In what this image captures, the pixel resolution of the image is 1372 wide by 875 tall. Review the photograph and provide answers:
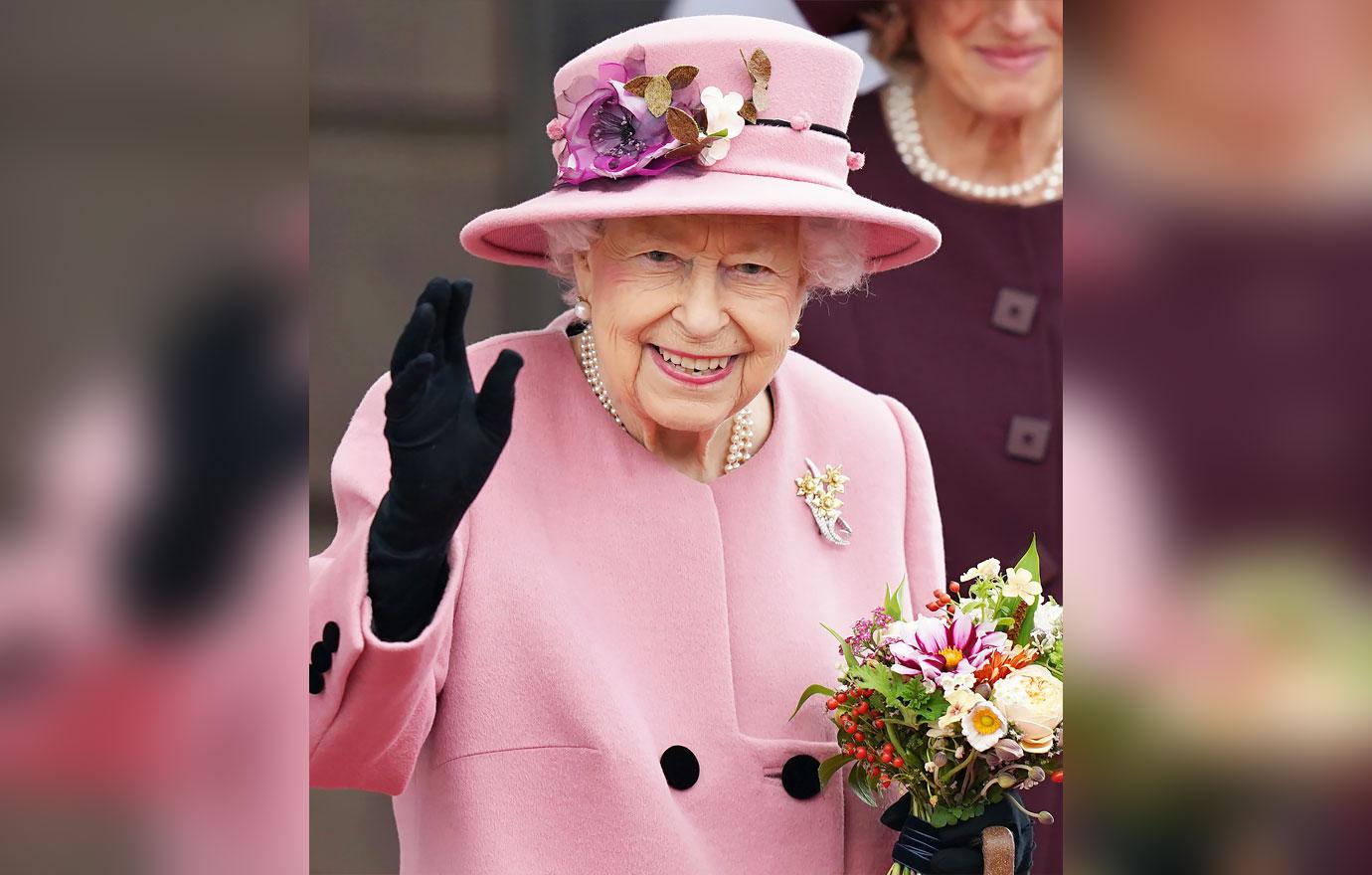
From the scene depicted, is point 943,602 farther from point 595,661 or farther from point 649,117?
point 649,117

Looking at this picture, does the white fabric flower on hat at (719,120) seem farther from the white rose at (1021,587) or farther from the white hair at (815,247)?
the white rose at (1021,587)

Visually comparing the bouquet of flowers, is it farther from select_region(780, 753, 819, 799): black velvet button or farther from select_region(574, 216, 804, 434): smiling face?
select_region(574, 216, 804, 434): smiling face

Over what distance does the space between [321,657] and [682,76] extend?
833 mm

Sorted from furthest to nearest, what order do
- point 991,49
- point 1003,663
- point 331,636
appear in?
1. point 991,49
2. point 1003,663
3. point 331,636

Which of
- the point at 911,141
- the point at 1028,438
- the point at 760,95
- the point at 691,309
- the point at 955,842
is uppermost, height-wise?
the point at 911,141

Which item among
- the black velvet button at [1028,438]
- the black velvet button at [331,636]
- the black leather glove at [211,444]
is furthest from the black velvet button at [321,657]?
the black velvet button at [1028,438]

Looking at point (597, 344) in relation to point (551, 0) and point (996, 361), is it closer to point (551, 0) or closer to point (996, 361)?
point (551, 0)

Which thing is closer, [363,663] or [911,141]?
[363,663]

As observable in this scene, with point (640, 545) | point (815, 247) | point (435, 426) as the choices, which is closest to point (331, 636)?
point (435, 426)

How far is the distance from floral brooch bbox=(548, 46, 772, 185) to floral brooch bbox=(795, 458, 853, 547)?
53 centimetres

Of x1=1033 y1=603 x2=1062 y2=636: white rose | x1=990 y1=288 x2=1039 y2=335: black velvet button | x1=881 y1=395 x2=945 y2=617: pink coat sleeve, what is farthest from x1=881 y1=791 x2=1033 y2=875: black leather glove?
x1=990 y1=288 x2=1039 y2=335: black velvet button

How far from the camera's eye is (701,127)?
6.38ft

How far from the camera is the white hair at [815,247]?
2.06 metres

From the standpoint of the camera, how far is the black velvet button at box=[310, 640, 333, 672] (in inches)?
68.3
